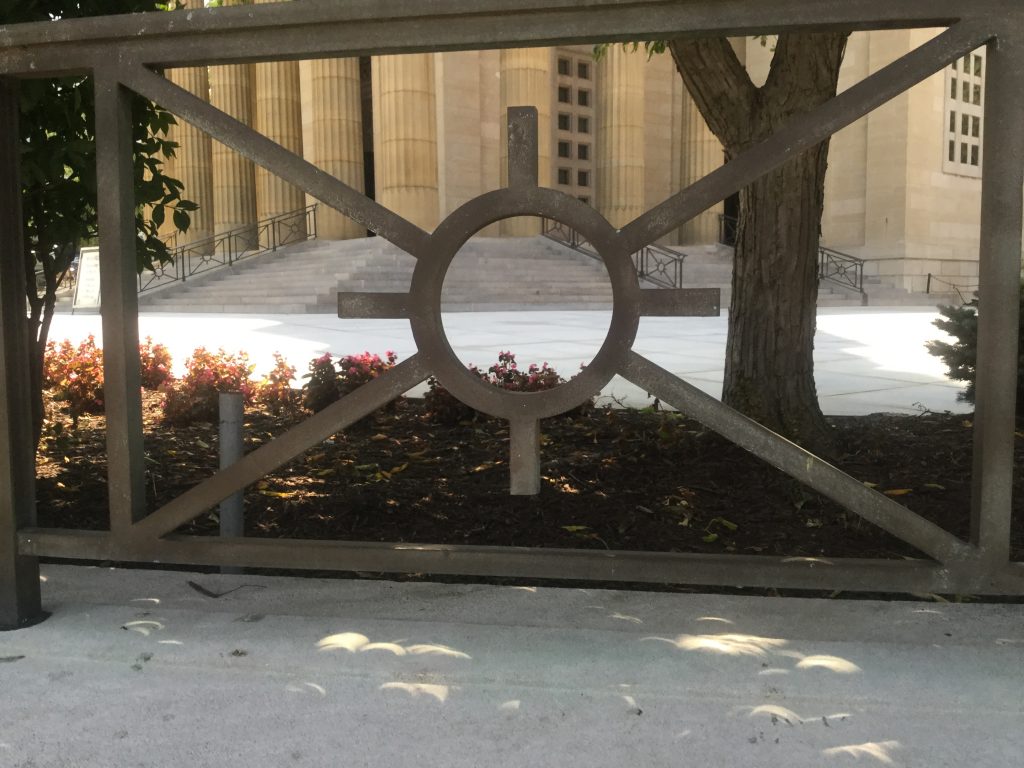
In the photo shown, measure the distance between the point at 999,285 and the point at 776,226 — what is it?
7.82ft

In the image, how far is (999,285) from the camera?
2135mm

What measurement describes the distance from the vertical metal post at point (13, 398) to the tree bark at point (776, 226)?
298 cm

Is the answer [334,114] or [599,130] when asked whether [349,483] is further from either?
[599,130]

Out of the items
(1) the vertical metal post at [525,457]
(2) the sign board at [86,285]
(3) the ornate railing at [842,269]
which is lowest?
(1) the vertical metal post at [525,457]

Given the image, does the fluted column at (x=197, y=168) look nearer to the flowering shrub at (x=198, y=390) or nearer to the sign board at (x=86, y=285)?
the sign board at (x=86, y=285)

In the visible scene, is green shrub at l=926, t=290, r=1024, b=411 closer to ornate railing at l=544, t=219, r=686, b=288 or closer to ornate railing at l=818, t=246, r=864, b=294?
ornate railing at l=544, t=219, r=686, b=288

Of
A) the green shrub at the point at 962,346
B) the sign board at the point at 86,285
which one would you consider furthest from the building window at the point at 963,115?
the green shrub at the point at 962,346

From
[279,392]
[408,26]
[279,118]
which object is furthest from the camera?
[279,118]

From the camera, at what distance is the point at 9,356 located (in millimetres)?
2488

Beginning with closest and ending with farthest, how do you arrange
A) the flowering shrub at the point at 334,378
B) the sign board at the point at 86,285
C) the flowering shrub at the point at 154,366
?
1. the flowering shrub at the point at 334,378
2. the flowering shrub at the point at 154,366
3. the sign board at the point at 86,285

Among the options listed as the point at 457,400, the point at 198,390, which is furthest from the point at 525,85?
the point at 457,400

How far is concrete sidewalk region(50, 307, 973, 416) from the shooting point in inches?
285

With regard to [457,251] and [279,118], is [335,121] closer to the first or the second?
[279,118]

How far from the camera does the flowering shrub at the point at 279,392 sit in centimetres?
651
